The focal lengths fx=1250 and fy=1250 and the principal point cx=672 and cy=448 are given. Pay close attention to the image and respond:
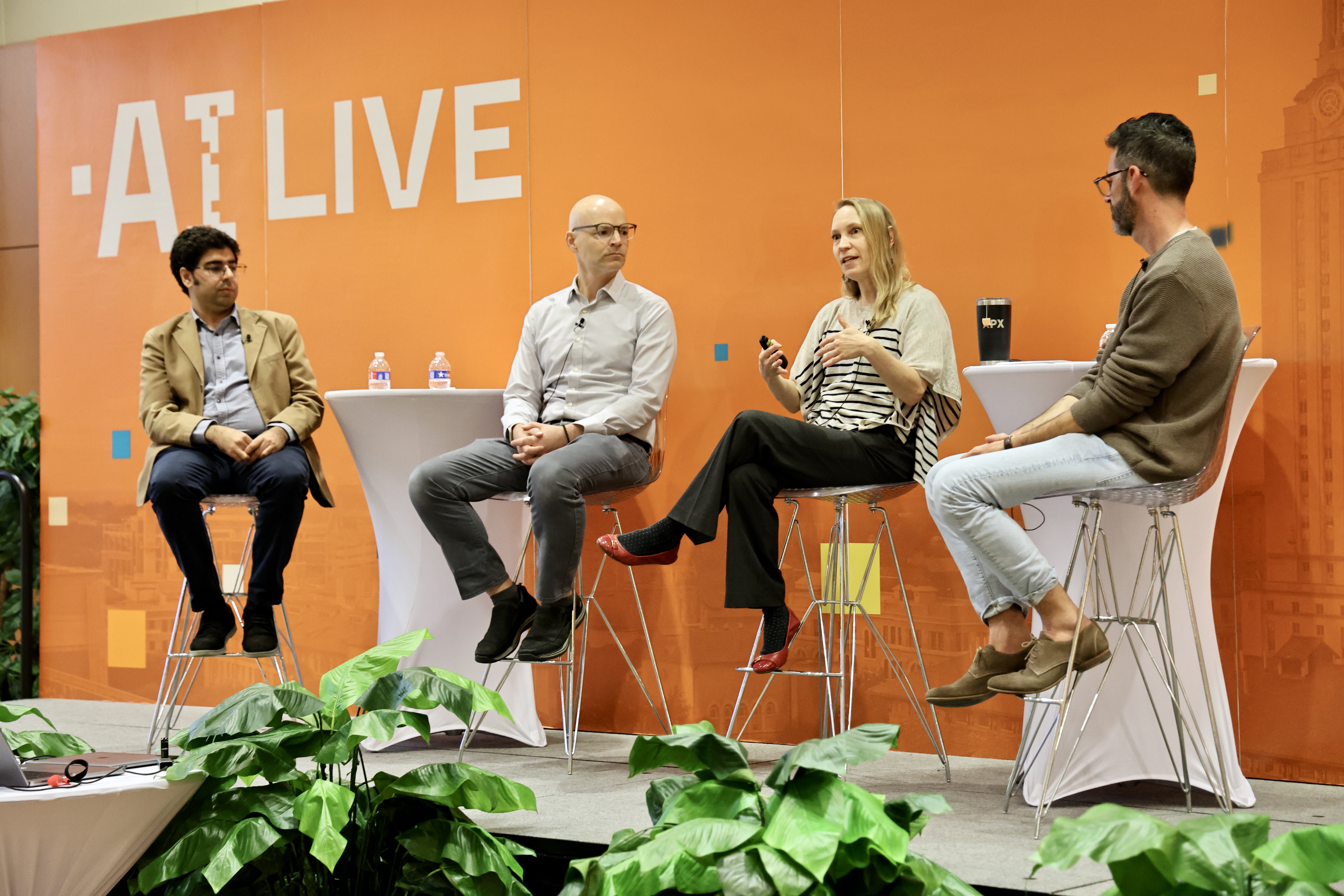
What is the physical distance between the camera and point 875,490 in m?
3.18

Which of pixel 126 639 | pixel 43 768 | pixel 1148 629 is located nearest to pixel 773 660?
pixel 1148 629

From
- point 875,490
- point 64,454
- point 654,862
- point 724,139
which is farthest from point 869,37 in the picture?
point 64,454

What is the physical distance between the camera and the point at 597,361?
364 centimetres

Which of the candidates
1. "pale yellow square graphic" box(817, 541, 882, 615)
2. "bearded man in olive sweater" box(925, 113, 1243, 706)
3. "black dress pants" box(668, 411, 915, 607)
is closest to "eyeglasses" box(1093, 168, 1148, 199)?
"bearded man in olive sweater" box(925, 113, 1243, 706)

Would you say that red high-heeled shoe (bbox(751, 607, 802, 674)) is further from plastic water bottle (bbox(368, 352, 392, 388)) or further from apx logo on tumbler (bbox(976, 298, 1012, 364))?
plastic water bottle (bbox(368, 352, 392, 388))

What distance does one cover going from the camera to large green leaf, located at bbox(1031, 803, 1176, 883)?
1694 mm

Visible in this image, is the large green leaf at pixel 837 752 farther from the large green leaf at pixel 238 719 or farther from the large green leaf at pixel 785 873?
the large green leaf at pixel 238 719

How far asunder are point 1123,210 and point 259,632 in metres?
2.57

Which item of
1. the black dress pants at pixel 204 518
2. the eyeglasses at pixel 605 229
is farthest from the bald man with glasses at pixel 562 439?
the black dress pants at pixel 204 518

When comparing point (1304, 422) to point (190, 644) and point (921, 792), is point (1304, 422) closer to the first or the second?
point (921, 792)

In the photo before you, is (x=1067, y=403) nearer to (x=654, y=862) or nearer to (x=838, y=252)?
(x=838, y=252)

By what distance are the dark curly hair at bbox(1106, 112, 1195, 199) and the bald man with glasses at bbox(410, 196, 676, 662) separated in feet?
4.57

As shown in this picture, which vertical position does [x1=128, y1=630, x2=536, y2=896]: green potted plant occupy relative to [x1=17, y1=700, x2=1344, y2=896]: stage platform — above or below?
above

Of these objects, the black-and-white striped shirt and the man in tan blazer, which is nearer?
the black-and-white striped shirt
